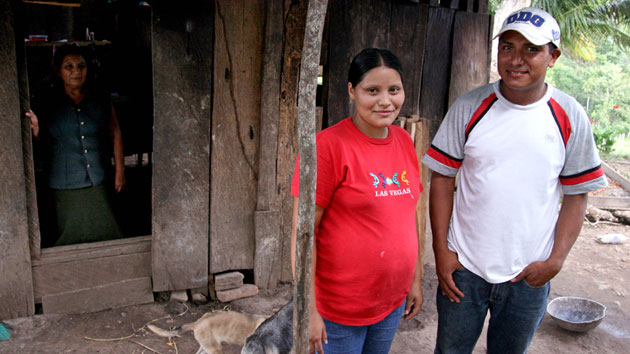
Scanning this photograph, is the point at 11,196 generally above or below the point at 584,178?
below

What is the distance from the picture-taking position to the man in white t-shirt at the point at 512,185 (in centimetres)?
200

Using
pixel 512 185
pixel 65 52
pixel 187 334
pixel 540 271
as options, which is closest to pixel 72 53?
pixel 65 52

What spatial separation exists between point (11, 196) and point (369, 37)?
2917 mm

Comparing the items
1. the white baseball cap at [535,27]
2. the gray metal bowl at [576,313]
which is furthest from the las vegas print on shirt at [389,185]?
the gray metal bowl at [576,313]

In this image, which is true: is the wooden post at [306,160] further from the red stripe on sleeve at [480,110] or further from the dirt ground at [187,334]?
the dirt ground at [187,334]

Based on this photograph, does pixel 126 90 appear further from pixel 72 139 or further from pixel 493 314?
pixel 493 314

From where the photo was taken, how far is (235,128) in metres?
3.83

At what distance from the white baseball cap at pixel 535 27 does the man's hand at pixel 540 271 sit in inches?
35.6

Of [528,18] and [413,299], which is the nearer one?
[528,18]

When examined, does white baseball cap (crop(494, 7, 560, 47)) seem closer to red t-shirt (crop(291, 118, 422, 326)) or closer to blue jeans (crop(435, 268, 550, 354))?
red t-shirt (crop(291, 118, 422, 326))

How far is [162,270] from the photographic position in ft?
12.8

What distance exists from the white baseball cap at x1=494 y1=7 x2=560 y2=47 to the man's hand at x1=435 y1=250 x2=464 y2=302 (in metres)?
0.95

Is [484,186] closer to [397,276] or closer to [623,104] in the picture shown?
[397,276]


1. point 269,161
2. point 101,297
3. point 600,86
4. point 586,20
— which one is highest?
point 586,20
